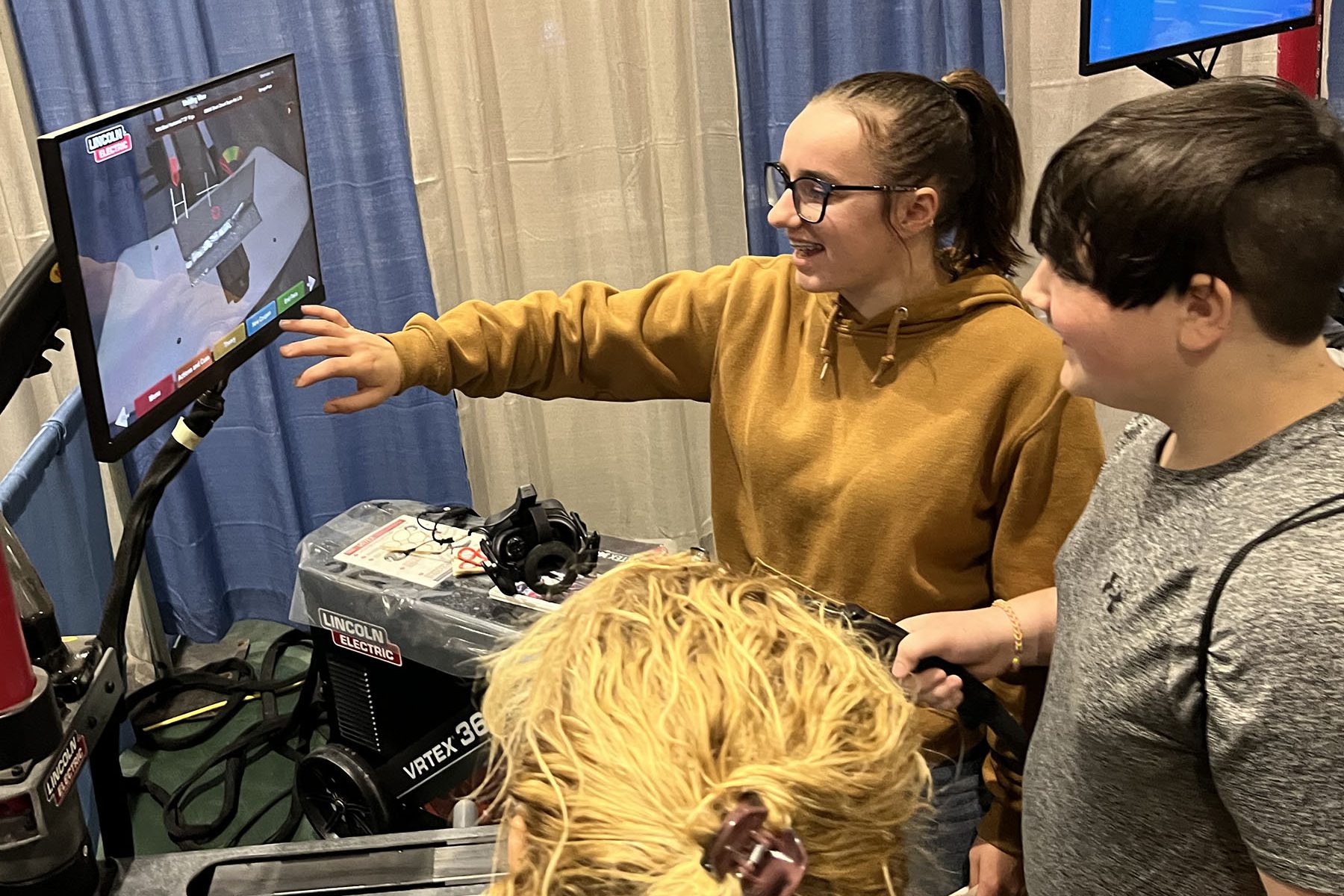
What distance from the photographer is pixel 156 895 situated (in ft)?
3.11

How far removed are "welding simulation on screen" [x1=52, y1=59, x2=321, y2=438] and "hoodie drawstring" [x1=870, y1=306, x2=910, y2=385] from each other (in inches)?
30.9

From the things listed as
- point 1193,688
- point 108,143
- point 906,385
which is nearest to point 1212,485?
point 1193,688

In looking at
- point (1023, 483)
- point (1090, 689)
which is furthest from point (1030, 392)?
point (1090, 689)

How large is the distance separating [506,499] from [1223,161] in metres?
2.30

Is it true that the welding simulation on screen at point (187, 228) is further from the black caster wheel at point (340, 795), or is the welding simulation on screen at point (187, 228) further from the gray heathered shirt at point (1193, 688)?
the gray heathered shirt at point (1193, 688)

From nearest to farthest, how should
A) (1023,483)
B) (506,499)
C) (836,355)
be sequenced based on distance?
(1023,483)
(836,355)
(506,499)

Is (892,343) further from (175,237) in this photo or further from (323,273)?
(323,273)

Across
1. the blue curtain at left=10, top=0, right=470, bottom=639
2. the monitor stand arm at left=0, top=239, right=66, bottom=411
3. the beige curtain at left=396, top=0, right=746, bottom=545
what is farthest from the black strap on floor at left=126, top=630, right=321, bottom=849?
the monitor stand arm at left=0, top=239, right=66, bottom=411

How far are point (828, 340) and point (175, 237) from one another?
0.74 m

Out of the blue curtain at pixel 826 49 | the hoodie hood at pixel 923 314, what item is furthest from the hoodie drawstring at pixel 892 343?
the blue curtain at pixel 826 49

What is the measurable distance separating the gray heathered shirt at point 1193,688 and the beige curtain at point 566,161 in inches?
70.8

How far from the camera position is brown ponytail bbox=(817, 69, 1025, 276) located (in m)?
1.29

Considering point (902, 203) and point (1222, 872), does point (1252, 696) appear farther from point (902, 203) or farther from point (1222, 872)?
point (902, 203)

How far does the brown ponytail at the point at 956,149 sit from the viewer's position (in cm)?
129
